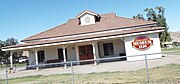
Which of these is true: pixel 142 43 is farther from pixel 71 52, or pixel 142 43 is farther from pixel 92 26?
pixel 71 52

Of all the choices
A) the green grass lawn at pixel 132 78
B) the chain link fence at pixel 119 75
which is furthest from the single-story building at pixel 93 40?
the green grass lawn at pixel 132 78

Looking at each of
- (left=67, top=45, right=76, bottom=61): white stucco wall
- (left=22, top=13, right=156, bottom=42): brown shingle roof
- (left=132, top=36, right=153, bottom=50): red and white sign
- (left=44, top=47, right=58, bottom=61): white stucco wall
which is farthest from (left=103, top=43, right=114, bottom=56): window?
(left=44, top=47, right=58, bottom=61): white stucco wall

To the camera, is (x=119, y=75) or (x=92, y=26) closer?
(x=119, y=75)

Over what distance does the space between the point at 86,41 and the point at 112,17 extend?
30.3ft

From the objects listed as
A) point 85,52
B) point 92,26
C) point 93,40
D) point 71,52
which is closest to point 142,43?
point 93,40

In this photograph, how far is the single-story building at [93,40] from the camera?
25.2 meters

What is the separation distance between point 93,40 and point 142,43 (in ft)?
17.2

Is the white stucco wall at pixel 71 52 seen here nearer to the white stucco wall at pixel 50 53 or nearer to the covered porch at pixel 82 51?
the covered porch at pixel 82 51

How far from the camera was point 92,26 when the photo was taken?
31359mm

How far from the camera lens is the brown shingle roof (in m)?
29.6

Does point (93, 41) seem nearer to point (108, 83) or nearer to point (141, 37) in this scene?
point (141, 37)

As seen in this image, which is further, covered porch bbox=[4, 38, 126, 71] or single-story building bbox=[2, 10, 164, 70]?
covered porch bbox=[4, 38, 126, 71]

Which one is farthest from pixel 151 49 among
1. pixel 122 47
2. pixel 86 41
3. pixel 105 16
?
pixel 105 16

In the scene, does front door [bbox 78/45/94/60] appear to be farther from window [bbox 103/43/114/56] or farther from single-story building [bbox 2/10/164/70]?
window [bbox 103/43/114/56]
